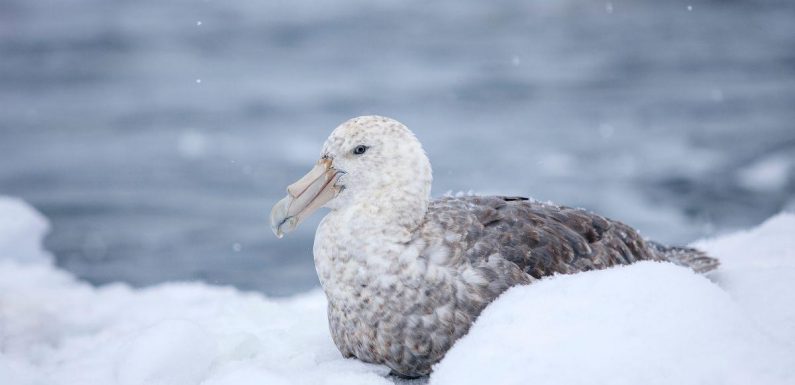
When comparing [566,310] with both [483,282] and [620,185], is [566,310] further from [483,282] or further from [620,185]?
[620,185]

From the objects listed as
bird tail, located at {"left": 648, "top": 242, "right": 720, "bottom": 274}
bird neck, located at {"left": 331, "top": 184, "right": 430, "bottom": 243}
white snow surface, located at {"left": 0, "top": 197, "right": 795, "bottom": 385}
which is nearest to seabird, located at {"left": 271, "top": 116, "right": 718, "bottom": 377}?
bird neck, located at {"left": 331, "top": 184, "right": 430, "bottom": 243}

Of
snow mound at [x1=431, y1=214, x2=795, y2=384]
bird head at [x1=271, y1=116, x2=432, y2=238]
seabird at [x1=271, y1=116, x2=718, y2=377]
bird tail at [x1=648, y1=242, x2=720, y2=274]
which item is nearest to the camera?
snow mound at [x1=431, y1=214, x2=795, y2=384]

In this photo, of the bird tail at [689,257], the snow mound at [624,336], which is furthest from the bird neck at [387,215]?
the bird tail at [689,257]

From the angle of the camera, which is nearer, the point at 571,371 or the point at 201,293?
the point at 571,371

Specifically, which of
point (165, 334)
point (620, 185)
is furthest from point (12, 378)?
point (620, 185)

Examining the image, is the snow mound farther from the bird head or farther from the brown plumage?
the bird head

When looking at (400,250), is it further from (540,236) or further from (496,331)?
(540,236)

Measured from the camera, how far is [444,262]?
10.9 feet

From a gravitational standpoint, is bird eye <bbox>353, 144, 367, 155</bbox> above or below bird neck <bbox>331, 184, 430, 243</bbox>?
above

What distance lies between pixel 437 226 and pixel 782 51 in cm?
1276

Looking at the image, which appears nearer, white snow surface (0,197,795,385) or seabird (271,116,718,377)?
white snow surface (0,197,795,385)

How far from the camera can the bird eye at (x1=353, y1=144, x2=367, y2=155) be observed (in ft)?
11.2

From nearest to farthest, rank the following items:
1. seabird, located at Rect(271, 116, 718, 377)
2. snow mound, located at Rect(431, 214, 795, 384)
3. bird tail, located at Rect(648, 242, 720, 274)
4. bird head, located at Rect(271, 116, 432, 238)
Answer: snow mound, located at Rect(431, 214, 795, 384), seabird, located at Rect(271, 116, 718, 377), bird head, located at Rect(271, 116, 432, 238), bird tail, located at Rect(648, 242, 720, 274)

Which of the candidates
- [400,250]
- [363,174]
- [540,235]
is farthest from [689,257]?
[363,174]
